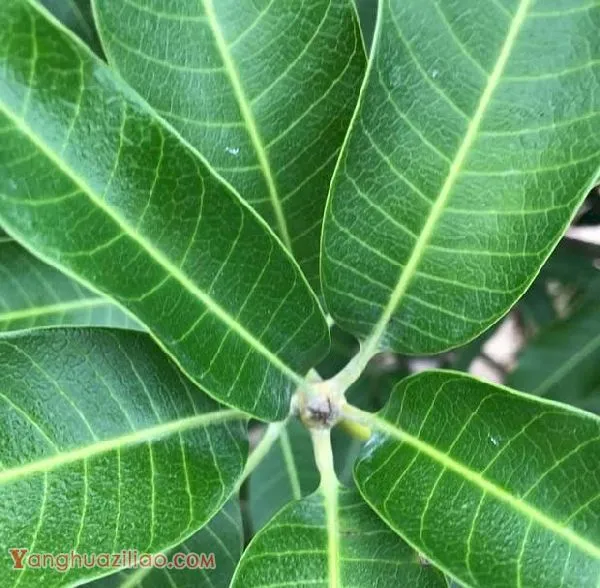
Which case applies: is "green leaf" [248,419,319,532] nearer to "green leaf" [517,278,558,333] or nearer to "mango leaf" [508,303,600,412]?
"mango leaf" [508,303,600,412]

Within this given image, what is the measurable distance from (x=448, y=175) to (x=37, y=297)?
0.36 metres

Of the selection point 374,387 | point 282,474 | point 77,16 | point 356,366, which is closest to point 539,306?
point 374,387

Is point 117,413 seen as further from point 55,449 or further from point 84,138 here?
point 84,138

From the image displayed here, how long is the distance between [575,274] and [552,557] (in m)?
0.54

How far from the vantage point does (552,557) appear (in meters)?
0.49

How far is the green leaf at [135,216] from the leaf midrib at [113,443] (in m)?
0.04

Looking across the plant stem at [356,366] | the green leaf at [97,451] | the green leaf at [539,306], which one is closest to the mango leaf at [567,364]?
the green leaf at [539,306]

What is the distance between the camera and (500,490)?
19.9 inches

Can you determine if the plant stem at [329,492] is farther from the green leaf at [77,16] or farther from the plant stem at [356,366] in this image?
the green leaf at [77,16]

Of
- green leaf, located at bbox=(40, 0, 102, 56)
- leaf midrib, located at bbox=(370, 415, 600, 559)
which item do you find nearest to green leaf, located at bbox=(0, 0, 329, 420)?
leaf midrib, located at bbox=(370, 415, 600, 559)

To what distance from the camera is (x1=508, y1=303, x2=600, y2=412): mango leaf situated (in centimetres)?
87

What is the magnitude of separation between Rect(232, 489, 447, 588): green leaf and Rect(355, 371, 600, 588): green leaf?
0.04m

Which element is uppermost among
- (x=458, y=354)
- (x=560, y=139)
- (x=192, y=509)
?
(x=458, y=354)

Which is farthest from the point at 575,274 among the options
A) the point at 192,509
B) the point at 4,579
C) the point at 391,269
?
the point at 4,579
